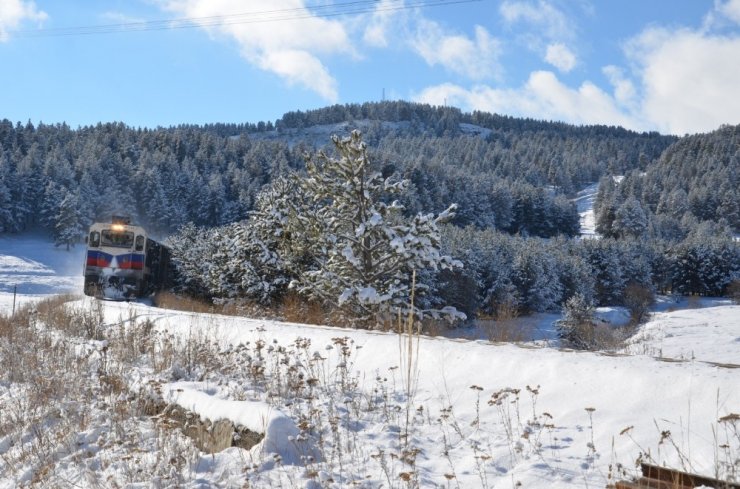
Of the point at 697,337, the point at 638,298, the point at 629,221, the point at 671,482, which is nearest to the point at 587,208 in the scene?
the point at 629,221

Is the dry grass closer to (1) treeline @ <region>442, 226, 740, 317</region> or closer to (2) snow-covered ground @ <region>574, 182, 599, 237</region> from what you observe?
(1) treeline @ <region>442, 226, 740, 317</region>

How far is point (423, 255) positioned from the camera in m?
13.0

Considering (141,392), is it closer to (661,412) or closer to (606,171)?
(661,412)

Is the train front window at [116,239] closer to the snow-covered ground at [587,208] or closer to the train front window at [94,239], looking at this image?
the train front window at [94,239]

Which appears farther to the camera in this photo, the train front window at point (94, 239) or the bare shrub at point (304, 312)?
the train front window at point (94, 239)

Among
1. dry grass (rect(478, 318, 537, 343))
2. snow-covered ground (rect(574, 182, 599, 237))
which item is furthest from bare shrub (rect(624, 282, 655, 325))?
snow-covered ground (rect(574, 182, 599, 237))

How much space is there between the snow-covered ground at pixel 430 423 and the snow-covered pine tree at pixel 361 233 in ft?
22.3

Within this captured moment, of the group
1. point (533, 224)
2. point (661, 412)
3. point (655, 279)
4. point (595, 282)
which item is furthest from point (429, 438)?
point (533, 224)

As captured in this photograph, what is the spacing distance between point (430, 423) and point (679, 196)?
130396 millimetres

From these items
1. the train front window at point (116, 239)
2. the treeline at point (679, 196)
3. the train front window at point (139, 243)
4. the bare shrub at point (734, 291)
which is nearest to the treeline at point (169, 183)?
the treeline at point (679, 196)

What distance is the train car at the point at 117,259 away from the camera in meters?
22.5

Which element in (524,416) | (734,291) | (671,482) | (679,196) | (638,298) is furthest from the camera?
(679,196)

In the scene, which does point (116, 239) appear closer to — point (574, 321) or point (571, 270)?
point (574, 321)

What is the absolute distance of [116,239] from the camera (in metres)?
23.0
